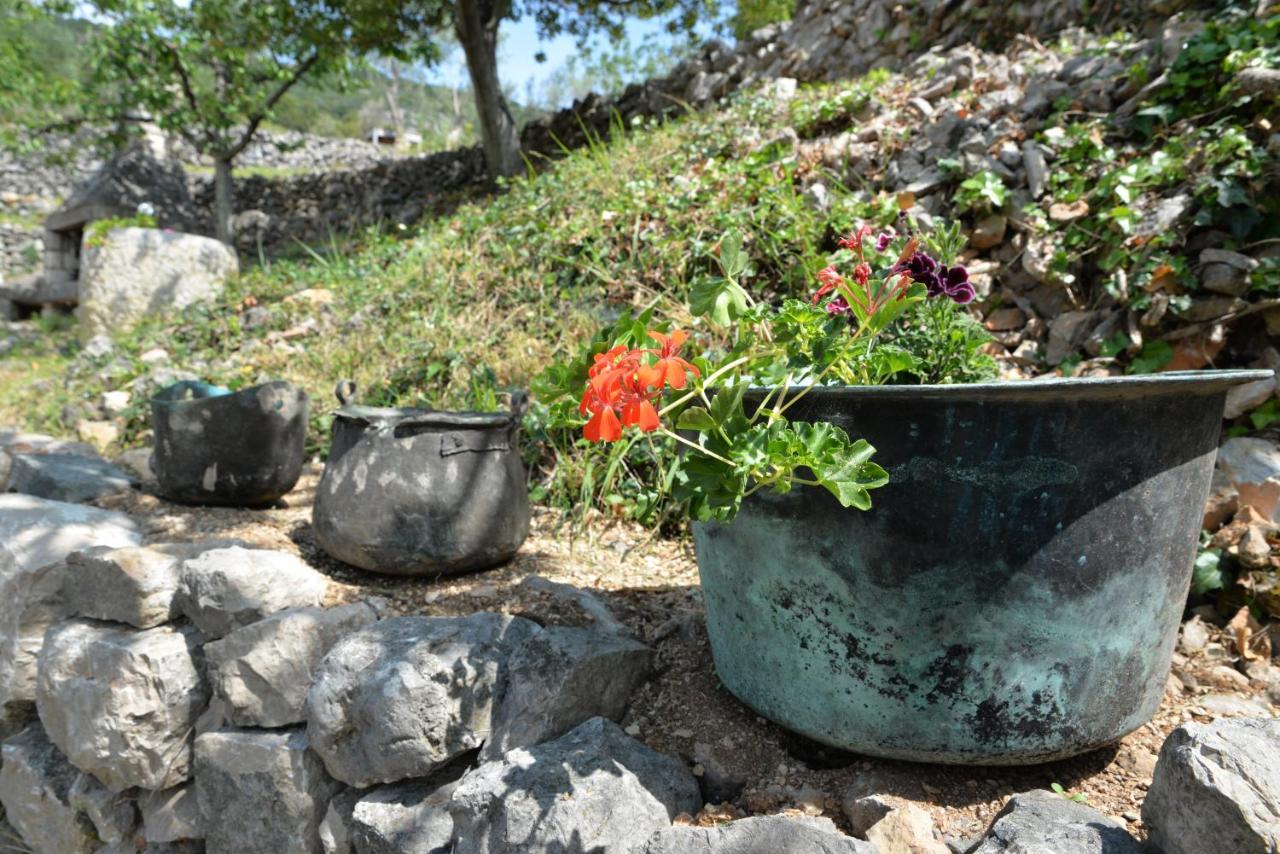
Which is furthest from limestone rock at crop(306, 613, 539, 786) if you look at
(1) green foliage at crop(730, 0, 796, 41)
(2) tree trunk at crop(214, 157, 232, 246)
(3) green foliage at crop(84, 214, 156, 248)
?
(1) green foliage at crop(730, 0, 796, 41)

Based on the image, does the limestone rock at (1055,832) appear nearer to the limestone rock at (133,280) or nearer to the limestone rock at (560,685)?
the limestone rock at (560,685)

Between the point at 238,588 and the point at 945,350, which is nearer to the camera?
the point at 945,350

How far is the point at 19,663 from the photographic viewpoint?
221 centimetres

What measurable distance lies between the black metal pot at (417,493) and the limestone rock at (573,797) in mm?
745

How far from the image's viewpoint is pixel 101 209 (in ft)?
30.0

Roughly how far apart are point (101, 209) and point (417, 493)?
373 inches

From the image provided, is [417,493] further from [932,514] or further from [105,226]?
[105,226]

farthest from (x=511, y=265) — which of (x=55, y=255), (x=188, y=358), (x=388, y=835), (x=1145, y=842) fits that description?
(x=55, y=255)

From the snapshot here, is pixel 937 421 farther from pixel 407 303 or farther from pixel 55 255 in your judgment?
pixel 55 255

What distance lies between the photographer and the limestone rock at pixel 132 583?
79.5 inches

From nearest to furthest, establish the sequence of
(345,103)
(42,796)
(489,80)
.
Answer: (42,796) → (489,80) → (345,103)

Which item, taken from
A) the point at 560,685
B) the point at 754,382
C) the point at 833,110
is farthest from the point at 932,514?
the point at 833,110

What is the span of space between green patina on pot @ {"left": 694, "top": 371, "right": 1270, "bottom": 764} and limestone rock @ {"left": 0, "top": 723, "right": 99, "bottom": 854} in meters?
2.17

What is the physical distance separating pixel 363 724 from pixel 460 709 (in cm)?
21
